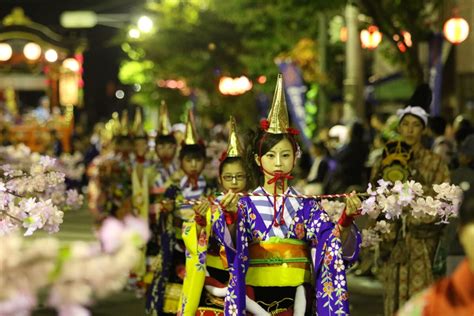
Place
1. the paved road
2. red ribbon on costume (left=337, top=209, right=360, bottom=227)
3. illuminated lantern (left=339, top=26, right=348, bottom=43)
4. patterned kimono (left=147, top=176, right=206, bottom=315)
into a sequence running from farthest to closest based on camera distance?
illuminated lantern (left=339, top=26, right=348, bottom=43)
the paved road
patterned kimono (left=147, top=176, right=206, bottom=315)
red ribbon on costume (left=337, top=209, right=360, bottom=227)

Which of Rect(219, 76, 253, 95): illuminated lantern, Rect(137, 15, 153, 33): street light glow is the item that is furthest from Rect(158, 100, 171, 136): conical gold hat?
Rect(137, 15, 153, 33): street light glow

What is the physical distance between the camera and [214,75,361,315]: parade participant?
7.14 meters

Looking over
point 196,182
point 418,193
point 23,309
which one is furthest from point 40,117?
point 23,309

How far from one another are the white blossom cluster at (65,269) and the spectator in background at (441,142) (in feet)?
32.9

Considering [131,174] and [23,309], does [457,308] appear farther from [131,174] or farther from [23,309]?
[131,174]

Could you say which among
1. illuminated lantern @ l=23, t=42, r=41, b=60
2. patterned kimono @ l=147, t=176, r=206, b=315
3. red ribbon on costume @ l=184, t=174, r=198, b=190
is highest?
illuminated lantern @ l=23, t=42, r=41, b=60

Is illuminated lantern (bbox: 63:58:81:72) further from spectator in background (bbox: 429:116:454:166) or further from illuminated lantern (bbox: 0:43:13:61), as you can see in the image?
spectator in background (bbox: 429:116:454:166)

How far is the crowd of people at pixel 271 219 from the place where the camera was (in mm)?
7215

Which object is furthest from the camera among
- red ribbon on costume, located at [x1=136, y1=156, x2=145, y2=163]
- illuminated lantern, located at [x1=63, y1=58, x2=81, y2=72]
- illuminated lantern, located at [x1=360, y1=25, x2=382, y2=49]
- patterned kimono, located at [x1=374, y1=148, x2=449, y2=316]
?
illuminated lantern, located at [x1=63, y1=58, x2=81, y2=72]

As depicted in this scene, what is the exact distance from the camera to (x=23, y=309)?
408 cm

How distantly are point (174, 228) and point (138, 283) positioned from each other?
3574 millimetres

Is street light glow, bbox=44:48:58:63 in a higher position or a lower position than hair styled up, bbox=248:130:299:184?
higher

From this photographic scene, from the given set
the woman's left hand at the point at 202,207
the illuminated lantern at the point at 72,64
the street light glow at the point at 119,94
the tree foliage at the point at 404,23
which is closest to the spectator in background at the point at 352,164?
the tree foliage at the point at 404,23

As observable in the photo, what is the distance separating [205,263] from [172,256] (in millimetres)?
2682
